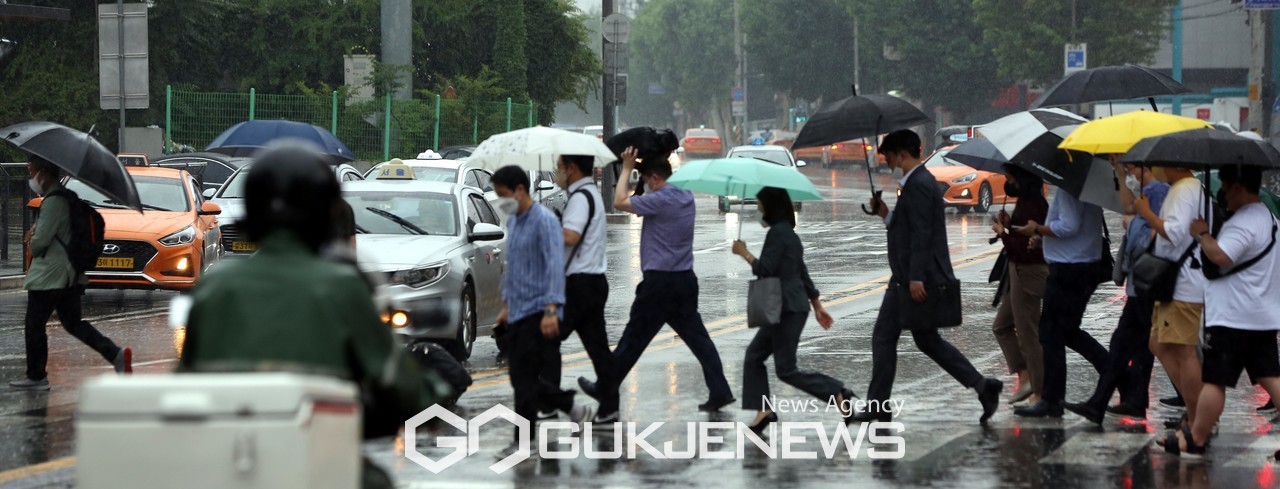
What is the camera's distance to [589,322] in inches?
364

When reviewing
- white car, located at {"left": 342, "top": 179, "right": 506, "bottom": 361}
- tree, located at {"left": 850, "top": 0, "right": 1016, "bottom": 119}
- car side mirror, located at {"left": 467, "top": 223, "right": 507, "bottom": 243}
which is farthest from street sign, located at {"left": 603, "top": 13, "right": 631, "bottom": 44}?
tree, located at {"left": 850, "top": 0, "right": 1016, "bottom": 119}

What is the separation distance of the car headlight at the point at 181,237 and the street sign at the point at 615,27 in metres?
19.2

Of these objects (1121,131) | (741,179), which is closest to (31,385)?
(741,179)

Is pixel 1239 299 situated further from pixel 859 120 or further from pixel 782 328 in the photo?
pixel 859 120

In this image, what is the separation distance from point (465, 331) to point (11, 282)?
9.10 metres

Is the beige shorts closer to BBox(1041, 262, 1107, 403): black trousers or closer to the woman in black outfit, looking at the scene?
BBox(1041, 262, 1107, 403): black trousers

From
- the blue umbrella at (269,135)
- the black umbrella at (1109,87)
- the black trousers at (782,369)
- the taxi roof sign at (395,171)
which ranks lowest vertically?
the black trousers at (782,369)

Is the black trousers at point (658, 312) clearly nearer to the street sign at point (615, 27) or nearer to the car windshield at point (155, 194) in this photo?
the car windshield at point (155, 194)

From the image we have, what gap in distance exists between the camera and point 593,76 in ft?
162

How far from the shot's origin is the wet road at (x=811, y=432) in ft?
26.2

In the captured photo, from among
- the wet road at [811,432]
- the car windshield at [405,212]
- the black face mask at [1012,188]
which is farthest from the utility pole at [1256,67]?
the black face mask at [1012,188]

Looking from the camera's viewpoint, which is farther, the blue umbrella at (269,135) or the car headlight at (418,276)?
the blue umbrella at (269,135)

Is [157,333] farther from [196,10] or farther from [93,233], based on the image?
[196,10]

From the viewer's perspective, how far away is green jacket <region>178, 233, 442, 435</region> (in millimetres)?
3518
